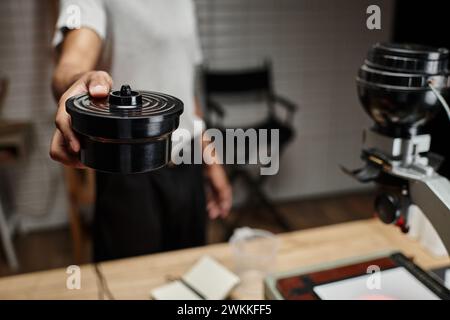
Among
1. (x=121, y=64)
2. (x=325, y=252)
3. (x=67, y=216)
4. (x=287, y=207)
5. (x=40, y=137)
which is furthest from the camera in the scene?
(x=287, y=207)

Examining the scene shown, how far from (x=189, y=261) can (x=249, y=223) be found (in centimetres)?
218

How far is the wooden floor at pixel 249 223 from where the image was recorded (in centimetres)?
301

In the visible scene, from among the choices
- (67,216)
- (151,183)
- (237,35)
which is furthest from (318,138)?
(151,183)

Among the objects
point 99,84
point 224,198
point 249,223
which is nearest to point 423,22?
point 249,223

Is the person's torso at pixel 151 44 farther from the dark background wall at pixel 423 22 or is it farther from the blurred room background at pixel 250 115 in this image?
the dark background wall at pixel 423 22

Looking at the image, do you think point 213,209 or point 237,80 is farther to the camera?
point 237,80

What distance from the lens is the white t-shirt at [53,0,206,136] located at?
90 centimetres

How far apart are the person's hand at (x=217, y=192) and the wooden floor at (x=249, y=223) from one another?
1.56 meters

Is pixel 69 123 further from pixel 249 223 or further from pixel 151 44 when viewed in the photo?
pixel 249 223

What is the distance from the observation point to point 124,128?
524mm

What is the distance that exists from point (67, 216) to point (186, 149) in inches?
96.4

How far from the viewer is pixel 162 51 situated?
1243 millimetres

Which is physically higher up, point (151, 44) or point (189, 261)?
Answer: point (151, 44)
